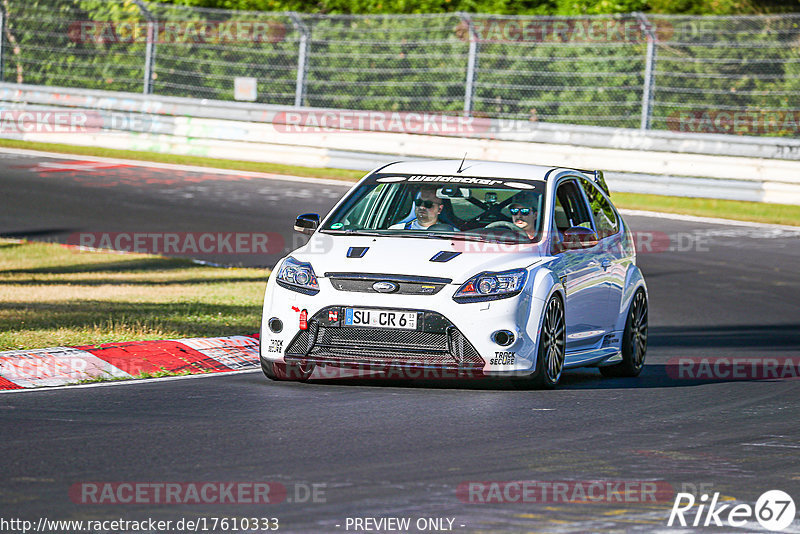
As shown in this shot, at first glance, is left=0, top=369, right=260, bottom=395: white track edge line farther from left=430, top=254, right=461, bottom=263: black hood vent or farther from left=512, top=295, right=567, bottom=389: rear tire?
left=512, top=295, right=567, bottom=389: rear tire

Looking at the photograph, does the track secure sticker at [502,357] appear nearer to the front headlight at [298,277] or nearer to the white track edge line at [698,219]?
the front headlight at [298,277]

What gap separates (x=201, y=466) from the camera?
6.66 metres

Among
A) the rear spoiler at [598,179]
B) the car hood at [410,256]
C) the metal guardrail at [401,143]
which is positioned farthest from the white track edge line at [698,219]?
the car hood at [410,256]

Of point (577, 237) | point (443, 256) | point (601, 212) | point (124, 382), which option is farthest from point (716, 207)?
point (124, 382)

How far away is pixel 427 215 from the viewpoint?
10180mm

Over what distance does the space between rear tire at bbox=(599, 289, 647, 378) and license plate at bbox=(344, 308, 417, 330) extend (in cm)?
261

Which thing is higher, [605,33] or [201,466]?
[605,33]

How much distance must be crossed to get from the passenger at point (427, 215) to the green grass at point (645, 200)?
1246 cm

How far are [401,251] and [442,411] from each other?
4.22ft

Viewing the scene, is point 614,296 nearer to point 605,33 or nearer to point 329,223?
point 329,223

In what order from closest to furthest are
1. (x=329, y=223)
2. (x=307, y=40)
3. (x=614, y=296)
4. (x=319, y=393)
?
1. (x=319, y=393)
2. (x=329, y=223)
3. (x=614, y=296)
4. (x=307, y=40)

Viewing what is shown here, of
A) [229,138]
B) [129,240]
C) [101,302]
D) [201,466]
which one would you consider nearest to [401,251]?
[201,466]

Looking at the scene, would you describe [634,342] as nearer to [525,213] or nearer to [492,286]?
[525,213]

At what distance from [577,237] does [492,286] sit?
1.08 meters
